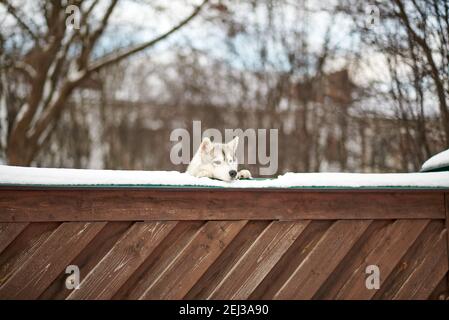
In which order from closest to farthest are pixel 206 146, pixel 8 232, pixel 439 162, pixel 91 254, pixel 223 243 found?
pixel 8 232, pixel 91 254, pixel 223 243, pixel 439 162, pixel 206 146

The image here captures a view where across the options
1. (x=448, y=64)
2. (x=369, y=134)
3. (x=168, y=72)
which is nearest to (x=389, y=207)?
(x=448, y=64)

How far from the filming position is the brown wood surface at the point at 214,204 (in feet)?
7.97

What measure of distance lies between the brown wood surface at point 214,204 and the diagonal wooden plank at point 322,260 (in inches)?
3.7

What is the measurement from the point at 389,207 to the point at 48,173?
7.73ft

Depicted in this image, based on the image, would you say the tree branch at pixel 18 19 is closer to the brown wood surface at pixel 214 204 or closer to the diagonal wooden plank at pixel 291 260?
the brown wood surface at pixel 214 204

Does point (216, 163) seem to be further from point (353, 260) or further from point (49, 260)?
point (49, 260)

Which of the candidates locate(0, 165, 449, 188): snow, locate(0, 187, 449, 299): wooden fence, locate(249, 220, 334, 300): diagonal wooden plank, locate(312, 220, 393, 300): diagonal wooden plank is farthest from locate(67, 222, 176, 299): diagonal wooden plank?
locate(312, 220, 393, 300): diagonal wooden plank

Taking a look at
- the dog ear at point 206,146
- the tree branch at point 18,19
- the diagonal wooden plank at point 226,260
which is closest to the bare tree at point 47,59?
the tree branch at point 18,19

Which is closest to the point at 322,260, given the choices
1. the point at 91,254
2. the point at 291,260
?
the point at 291,260

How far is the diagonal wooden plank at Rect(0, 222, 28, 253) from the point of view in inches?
93.4

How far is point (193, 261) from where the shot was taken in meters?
2.60

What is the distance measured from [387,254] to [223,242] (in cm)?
121

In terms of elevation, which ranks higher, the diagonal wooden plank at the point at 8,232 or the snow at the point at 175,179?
the snow at the point at 175,179

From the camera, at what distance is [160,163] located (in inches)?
760
